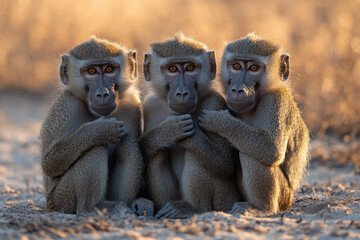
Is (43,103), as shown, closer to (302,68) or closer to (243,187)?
(302,68)

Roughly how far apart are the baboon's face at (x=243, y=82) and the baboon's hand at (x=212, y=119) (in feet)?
0.44

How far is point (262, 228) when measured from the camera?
4.41 m

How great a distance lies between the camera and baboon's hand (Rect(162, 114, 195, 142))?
5410 millimetres

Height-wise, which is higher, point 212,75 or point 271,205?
point 212,75

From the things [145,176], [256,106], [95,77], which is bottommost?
[145,176]

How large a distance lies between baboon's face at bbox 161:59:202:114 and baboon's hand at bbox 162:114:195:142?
3.4 inches

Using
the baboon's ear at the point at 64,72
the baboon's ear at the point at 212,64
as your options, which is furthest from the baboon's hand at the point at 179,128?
the baboon's ear at the point at 64,72

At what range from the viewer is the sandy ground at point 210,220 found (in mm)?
4195

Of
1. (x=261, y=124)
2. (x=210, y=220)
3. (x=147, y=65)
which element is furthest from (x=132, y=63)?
(x=210, y=220)

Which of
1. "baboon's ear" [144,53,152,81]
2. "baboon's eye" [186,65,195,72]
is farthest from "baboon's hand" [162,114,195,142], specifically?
"baboon's ear" [144,53,152,81]

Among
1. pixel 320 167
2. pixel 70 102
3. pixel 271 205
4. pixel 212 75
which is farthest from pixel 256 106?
pixel 320 167

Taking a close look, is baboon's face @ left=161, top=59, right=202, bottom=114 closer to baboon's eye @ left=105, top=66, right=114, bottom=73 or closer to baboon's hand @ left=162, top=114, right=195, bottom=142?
baboon's hand @ left=162, top=114, right=195, bottom=142

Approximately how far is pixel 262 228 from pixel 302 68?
6.81m

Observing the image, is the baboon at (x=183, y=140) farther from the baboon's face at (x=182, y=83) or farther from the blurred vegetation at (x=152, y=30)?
the blurred vegetation at (x=152, y=30)
